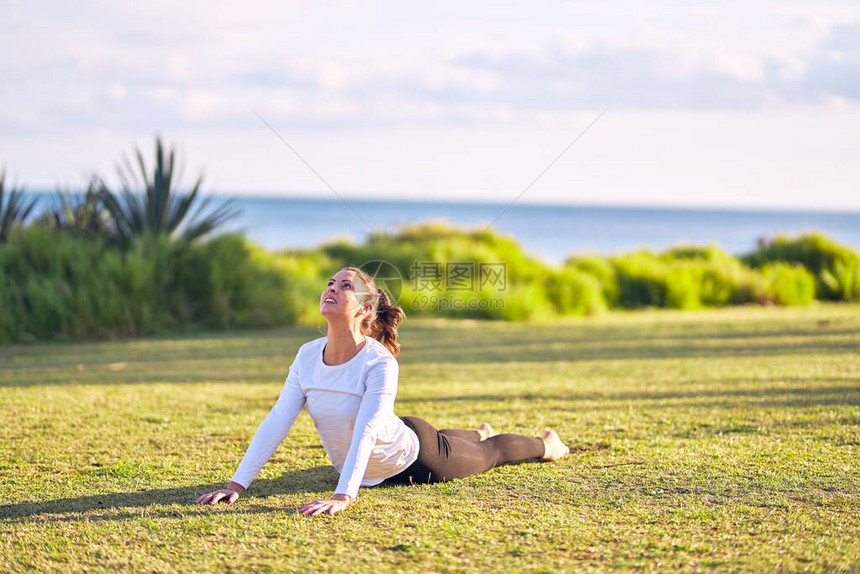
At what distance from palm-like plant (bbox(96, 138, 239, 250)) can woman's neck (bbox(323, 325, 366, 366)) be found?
31.0 ft

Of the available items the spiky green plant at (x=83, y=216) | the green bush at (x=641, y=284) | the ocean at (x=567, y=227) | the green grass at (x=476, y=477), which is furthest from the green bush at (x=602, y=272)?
the ocean at (x=567, y=227)

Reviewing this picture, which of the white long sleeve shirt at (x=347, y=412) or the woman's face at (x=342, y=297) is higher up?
the woman's face at (x=342, y=297)

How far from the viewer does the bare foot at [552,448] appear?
5.57 meters

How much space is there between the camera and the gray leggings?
495 centimetres

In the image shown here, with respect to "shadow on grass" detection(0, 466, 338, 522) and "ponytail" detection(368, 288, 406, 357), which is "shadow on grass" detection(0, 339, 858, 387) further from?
"ponytail" detection(368, 288, 406, 357)

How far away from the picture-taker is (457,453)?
16.7 ft

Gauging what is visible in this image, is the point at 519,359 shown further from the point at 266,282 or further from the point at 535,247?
the point at 535,247

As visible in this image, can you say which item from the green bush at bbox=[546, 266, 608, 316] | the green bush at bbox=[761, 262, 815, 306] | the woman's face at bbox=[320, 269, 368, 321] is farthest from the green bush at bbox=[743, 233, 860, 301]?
the woman's face at bbox=[320, 269, 368, 321]

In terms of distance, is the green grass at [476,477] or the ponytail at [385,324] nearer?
the green grass at [476,477]

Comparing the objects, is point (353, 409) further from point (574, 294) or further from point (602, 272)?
point (602, 272)

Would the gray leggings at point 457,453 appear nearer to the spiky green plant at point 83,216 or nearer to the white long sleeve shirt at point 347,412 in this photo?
the white long sleeve shirt at point 347,412

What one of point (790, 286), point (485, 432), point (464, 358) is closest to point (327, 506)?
point (485, 432)

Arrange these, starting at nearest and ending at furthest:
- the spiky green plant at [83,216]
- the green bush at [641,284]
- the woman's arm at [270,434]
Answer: the woman's arm at [270,434]
the spiky green plant at [83,216]
the green bush at [641,284]

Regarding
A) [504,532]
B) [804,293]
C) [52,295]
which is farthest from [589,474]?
[804,293]
